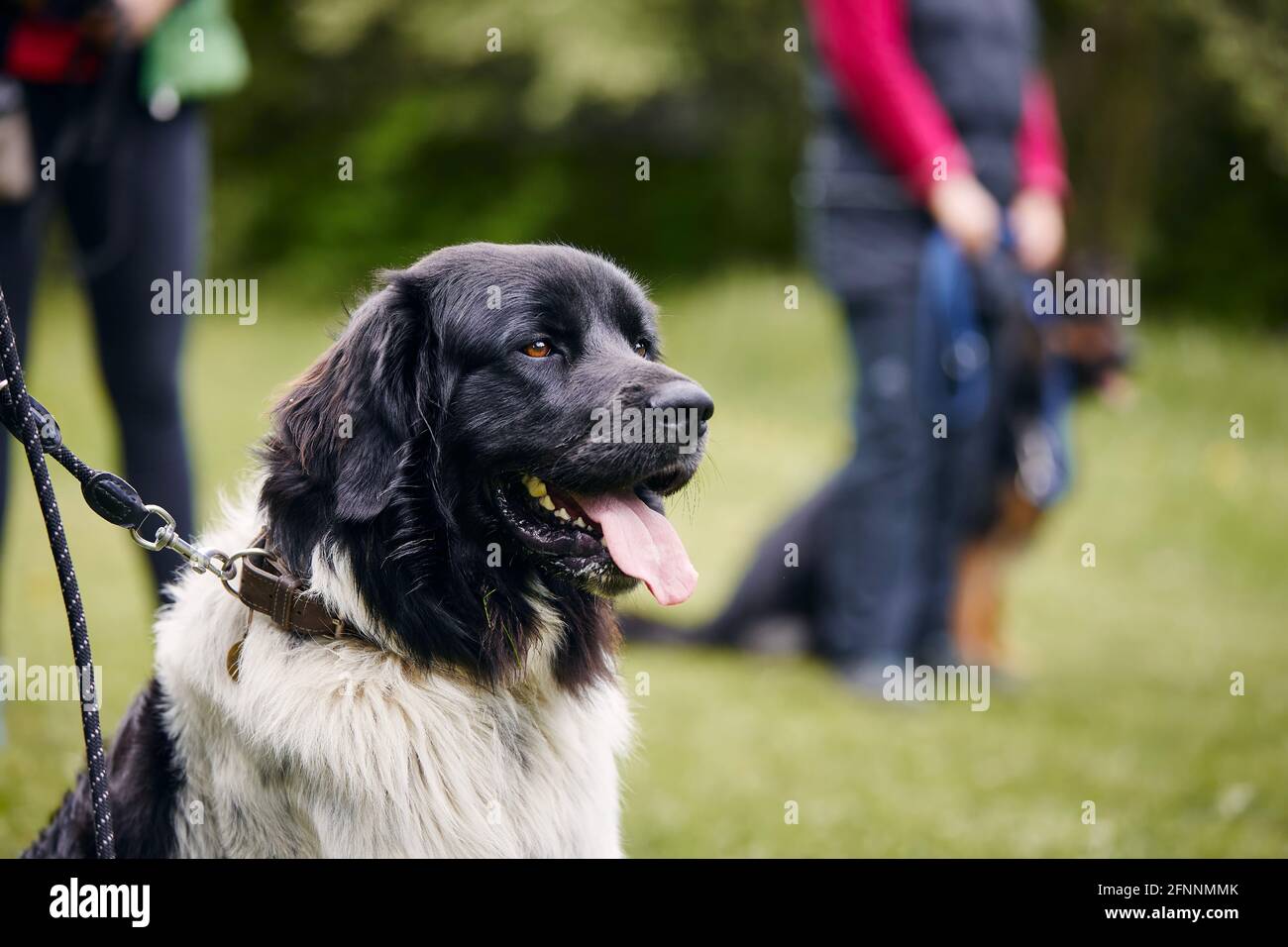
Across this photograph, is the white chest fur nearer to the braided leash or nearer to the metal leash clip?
the metal leash clip

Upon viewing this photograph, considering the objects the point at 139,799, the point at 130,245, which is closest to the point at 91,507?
the point at 139,799

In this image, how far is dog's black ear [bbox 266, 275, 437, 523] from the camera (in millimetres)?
2592

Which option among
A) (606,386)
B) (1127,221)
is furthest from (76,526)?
(1127,221)

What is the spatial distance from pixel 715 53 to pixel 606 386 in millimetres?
17427

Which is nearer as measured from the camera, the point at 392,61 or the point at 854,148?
the point at 854,148

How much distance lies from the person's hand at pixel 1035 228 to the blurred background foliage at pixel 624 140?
10.1 m

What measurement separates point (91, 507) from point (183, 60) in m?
2.00

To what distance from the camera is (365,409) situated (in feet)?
8.64

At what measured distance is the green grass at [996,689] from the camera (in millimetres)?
4359

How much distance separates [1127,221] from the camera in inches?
629

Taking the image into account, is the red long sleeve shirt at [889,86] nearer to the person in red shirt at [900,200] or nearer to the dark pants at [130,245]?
the person in red shirt at [900,200]

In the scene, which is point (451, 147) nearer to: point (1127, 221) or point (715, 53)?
point (715, 53)

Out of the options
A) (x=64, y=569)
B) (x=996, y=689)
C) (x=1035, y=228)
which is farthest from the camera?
(x=996, y=689)

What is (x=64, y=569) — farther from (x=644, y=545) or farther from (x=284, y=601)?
(x=644, y=545)
